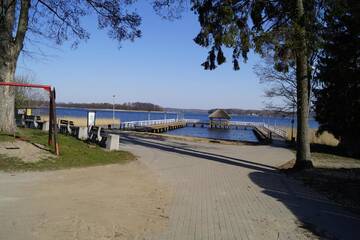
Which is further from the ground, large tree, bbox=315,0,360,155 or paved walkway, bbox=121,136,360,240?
large tree, bbox=315,0,360,155

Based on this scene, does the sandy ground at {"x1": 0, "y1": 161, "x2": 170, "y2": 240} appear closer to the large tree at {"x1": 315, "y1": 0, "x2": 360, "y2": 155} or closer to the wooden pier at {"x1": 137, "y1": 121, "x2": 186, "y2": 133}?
the large tree at {"x1": 315, "y1": 0, "x2": 360, "y2": 155}

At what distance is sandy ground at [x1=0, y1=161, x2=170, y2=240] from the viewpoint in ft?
23.6

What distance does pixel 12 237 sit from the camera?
6.59 metres

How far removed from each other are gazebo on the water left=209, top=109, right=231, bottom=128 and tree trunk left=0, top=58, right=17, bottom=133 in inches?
3047

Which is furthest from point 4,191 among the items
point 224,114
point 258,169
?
point 224,114

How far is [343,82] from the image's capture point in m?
28.5

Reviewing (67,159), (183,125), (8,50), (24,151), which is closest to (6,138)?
(24,151)

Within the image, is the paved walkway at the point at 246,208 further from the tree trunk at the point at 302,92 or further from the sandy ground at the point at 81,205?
the tree trunk at the point at 302,92

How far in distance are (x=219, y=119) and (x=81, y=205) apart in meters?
89.3

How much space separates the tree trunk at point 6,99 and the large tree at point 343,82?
58.4 ft

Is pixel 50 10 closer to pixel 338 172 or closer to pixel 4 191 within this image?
pixel 4 191

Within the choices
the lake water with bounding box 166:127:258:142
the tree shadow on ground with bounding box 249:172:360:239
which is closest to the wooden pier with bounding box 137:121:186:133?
the lake water with bounding box 166:127:258:142

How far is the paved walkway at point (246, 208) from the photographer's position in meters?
7.84

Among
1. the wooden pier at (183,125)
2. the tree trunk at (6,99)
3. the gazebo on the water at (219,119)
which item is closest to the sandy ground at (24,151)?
the tree trunk at (6,99)
